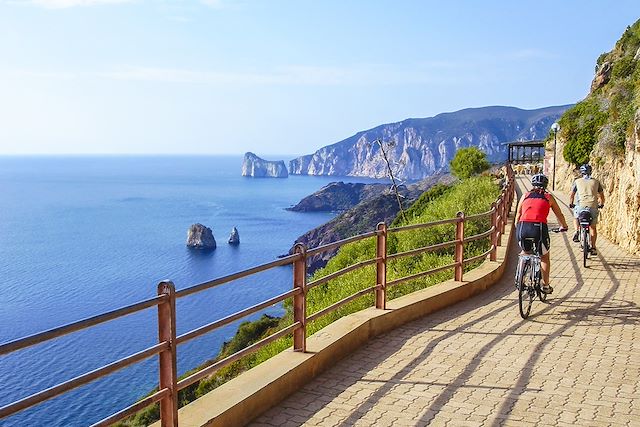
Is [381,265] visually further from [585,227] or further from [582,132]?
[582,132]

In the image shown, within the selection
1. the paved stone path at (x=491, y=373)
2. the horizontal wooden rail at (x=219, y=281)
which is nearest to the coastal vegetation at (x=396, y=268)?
the paved stone path at (x=491, y=373)

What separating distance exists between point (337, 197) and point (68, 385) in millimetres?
178208

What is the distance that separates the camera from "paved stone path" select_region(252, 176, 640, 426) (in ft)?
16.2

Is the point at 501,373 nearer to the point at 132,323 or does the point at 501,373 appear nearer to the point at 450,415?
the point at 450,415

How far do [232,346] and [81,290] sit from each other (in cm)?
4322

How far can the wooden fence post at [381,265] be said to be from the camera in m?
6.97

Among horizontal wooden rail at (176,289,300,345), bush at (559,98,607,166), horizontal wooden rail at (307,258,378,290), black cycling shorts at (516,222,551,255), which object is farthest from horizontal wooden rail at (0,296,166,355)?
bush at (559,98,607,166)

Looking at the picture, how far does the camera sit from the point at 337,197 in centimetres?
18125

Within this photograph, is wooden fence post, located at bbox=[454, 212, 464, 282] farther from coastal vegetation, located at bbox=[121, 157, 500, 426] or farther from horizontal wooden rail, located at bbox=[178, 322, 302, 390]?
coastal vegetation, located at bbox=[121, 157, 500, 426]

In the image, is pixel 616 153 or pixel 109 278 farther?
pixel 109 278

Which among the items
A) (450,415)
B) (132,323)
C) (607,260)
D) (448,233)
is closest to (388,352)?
(450,415)

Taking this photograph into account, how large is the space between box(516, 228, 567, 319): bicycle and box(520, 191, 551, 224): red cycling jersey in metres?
0.29

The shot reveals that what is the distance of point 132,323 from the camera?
2312 inches

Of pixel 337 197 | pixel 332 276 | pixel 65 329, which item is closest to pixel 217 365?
pixel 65 329
